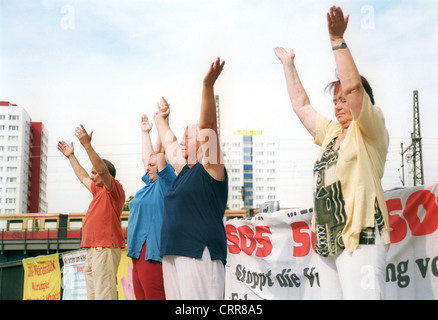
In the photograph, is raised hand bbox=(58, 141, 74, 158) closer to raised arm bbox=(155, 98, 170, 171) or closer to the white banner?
raised arm bbox=(155, 98, 170, 171)

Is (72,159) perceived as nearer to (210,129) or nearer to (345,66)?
(210,129)

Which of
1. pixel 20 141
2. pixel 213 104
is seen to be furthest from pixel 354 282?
pixel 20 141

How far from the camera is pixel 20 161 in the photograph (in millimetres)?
114500

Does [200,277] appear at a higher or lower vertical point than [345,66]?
lower

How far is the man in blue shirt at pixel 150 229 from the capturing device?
4.72m

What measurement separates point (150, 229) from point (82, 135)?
1045 millimetres

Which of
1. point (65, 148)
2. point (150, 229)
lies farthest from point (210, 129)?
point (65, 148)

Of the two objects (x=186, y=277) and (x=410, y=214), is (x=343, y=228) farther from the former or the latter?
(x=410, y=214)

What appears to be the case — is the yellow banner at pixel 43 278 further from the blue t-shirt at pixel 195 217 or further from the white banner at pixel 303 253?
the blue t-shirt at pixel 195 217

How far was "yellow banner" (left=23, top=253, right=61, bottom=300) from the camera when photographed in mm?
10335

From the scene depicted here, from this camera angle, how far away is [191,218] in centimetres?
341

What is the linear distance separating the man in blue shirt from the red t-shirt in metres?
Result: 0.28

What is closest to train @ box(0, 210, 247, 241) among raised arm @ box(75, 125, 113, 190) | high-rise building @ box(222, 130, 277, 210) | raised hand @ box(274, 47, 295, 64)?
raised arm @ box(75, 125, 113, 190)

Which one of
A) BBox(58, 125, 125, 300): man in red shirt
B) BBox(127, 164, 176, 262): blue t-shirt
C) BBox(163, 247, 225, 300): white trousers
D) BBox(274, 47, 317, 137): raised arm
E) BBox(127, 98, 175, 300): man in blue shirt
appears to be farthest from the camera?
BBox(58, 125, 125, 300): man in red shirt
